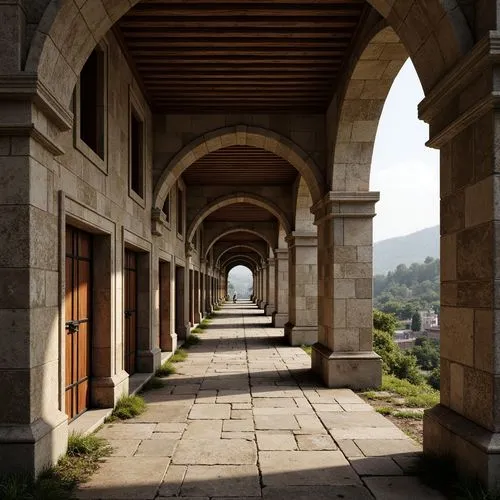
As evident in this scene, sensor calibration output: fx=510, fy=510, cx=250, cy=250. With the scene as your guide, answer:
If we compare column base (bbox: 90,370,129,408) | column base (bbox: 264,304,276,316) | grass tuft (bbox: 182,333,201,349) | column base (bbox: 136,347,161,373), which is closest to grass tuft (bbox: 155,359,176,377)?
column base (bbox: 136,347,161,373)

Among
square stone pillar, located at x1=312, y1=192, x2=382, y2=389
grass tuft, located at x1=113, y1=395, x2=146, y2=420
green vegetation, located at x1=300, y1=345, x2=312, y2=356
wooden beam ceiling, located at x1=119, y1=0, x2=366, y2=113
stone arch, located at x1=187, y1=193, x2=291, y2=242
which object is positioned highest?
wooden beam ceiling, located at x1=119, y1=0, x2=366, y2=113

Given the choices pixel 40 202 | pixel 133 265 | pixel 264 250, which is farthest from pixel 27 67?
pixel 264 250

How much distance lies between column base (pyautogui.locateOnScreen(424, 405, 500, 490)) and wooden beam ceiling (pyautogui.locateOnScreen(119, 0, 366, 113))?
387 cm

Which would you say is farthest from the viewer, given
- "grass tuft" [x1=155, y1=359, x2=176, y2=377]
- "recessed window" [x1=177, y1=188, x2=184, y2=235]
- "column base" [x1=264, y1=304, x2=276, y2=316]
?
"column base" [x1=264, y1=304, x2=276, y2=316]

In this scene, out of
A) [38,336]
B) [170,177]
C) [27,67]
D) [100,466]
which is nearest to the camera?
[27,67]

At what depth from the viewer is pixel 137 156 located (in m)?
7.12

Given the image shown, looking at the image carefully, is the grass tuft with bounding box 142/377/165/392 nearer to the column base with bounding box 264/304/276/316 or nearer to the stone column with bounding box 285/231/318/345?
the stone column with bounding box 285/231/318/345

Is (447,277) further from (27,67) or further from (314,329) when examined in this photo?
(314,329)

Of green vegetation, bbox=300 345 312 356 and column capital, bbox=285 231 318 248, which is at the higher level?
column capital, bbox=285 231 318 248

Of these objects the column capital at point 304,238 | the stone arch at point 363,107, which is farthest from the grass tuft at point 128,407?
the column capital at point 304,238

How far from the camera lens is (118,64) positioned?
5.64 m

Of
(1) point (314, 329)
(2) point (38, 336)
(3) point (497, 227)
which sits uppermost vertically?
(3) point (497, 227)

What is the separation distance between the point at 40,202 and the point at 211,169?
8277 millimetres

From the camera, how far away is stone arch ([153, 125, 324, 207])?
25.2ft
